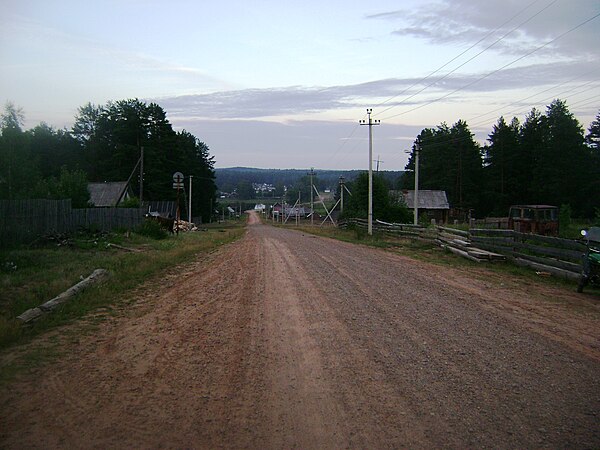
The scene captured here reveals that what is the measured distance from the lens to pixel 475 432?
415 centimetres

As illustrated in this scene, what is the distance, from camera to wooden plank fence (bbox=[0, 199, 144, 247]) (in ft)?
58.2

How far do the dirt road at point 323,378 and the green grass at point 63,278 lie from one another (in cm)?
85

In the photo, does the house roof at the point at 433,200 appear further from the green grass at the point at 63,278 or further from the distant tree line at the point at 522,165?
the green grass at the point at 63,278

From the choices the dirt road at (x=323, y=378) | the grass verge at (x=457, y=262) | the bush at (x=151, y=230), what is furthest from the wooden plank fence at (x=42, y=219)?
the grass verge at (x=457, y=262)

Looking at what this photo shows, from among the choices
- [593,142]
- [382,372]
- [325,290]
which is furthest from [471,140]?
[382,372]

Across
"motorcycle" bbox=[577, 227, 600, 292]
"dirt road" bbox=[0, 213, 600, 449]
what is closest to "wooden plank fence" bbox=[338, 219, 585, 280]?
"motorcycle" bbox=[577, 227, 600, 292]

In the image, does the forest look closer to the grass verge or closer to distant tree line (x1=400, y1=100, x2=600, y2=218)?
distant tree line (x1=400, y1=100, x2=600, y2=218)

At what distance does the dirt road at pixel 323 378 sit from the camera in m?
4.15

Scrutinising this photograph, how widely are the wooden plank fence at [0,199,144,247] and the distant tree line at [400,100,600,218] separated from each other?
3502 cm

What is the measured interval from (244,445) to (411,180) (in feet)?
272

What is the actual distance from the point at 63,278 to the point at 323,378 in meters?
8.04

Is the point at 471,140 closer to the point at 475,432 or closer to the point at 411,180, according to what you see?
the point at 411,180

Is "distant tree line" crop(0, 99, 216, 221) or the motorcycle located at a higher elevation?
"distant tree line" crop(0, 99, 216, 221)

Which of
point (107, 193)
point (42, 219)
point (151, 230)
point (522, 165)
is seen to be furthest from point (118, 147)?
point (522, 165)
